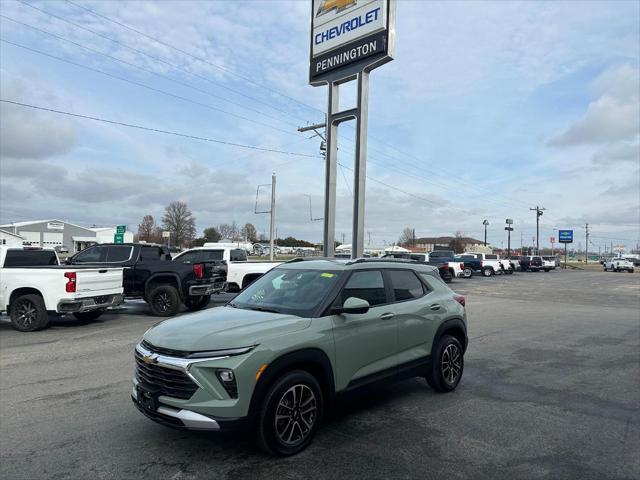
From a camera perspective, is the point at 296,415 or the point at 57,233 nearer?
the point at 296,415

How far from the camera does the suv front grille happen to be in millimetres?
3580

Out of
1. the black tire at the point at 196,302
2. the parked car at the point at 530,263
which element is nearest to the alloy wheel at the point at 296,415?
the black tire at the point at 196,302

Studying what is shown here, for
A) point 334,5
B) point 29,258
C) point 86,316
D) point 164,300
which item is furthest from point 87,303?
point 334,5

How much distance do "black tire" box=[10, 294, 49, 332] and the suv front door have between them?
807 centimetres

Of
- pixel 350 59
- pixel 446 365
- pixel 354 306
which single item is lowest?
pixel 446 365

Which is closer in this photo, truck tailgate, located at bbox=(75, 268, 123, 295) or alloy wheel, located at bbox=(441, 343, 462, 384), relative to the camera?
alloy wheel, located at bbox=(441, 343, 462, 384)

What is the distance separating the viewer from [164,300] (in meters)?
12.3

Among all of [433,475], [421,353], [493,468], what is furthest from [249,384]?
[421,353]

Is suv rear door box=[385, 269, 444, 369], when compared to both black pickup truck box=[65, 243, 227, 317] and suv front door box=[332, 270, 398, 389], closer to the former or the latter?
suv front door box=[332, 270, 398, 389]

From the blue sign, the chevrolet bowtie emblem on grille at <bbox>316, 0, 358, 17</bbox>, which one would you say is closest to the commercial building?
the chevrolet bowtie emblem on grille at <bbox>316, 0, 358, 17</bbox>

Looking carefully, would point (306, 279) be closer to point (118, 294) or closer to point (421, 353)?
point (421, 353)

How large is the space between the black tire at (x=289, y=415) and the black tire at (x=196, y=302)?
10.1 metres

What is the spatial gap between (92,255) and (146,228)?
94.1 metres

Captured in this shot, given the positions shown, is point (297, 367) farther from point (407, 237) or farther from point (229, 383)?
point (407, 237)
